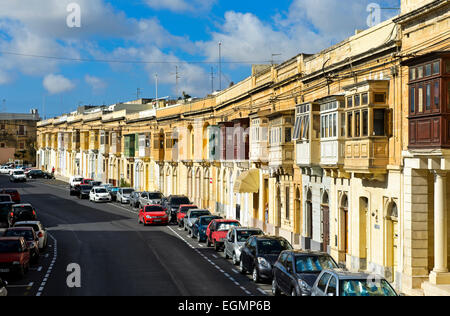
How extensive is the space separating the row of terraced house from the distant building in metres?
107

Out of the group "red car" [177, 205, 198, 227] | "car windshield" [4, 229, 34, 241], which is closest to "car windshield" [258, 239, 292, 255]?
"car windshield" [4, 229, 34, 241]

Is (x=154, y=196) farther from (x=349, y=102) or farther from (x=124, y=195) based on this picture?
(x=349, y=102)

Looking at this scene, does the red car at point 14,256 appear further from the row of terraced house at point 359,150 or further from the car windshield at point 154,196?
the car windshield at point 154,196

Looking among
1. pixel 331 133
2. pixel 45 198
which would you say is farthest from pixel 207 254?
pixel 45 198

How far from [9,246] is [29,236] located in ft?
14.8

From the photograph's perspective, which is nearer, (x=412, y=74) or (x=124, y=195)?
(x=412, y=74)

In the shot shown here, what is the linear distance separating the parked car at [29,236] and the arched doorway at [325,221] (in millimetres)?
13732

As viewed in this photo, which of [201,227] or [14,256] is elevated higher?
[14,256]

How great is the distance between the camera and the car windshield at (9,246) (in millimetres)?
27556

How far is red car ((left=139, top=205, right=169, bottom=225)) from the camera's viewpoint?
4950 cm

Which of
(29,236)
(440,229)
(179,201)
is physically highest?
(440,229)

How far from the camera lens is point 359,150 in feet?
91.0

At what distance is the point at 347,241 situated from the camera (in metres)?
31.3

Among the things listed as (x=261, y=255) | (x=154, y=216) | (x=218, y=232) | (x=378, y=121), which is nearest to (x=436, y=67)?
(x=378, y=121)
